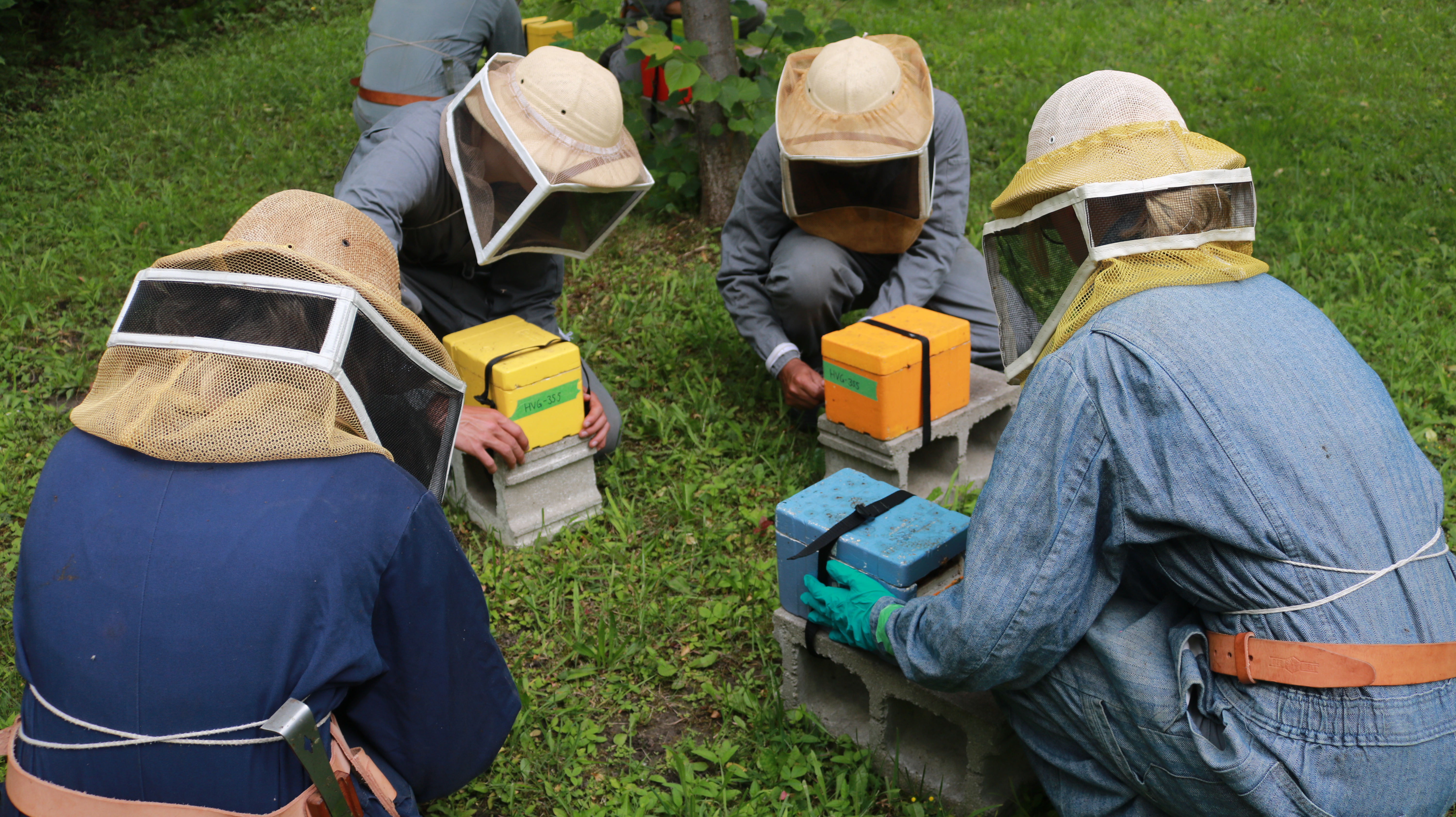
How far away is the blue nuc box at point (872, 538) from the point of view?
2.51 m

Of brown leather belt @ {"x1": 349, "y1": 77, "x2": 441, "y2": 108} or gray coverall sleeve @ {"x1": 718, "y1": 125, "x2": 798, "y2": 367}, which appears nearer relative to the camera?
gray coverall sleeve @ {"x1": 718, "y1": 125, "x2": 798, "y2": 367}

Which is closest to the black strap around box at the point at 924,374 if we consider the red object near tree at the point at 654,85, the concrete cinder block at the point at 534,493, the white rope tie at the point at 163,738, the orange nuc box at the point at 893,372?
the orange nuc box at the point at 893,372

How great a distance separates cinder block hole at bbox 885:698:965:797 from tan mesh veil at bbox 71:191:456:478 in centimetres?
153

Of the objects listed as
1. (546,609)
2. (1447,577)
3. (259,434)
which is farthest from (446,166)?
(1447,577)

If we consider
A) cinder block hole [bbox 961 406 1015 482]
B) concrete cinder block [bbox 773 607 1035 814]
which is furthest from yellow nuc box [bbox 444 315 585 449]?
cinder block hole [bbox 961 406 1015 482]

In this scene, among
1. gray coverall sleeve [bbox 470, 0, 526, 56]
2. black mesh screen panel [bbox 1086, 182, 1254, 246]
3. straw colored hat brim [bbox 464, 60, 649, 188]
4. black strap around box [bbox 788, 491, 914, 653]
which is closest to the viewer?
black mesh screen panel [bbox 1086, 182, 1254, 246]

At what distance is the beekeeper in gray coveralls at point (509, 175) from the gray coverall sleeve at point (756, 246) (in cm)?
72

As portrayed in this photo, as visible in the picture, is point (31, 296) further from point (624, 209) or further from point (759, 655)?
point (759, 655)

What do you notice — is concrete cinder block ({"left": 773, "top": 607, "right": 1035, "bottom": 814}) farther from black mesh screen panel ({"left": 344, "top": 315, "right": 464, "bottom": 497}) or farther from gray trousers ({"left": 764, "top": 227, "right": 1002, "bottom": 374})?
gray trousers ({"left": 764, "top": 227, "right": 1002, "bottom": 374})

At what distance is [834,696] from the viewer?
2922mm

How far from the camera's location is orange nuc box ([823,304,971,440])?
3.47 metres

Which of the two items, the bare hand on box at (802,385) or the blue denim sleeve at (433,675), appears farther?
the bare hand on box at (802,385)

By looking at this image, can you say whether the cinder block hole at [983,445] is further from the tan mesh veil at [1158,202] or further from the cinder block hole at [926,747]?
the tan mesh veil at [1158,202]

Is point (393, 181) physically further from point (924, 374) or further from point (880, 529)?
point (880, 529)
